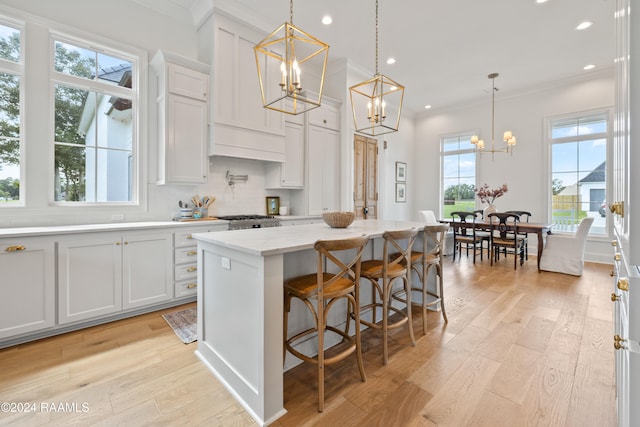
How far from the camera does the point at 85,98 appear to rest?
3.26 metres

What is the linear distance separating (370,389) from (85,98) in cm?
405

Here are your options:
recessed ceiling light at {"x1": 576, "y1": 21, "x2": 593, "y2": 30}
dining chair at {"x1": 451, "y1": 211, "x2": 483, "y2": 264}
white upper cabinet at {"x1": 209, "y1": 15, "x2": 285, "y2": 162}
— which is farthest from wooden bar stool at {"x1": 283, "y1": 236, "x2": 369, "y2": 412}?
recessed ceiling light at {"x1": 576, "y1": 21, "x2": 593, "y2": 30}

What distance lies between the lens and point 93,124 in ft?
10.9

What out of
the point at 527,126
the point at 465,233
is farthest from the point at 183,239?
the point at 527,126

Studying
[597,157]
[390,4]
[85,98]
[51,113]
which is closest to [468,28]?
[390,4]

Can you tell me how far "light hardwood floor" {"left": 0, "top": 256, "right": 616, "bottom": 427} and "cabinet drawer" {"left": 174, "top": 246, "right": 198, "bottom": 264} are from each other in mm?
605

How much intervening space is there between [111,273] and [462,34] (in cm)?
528

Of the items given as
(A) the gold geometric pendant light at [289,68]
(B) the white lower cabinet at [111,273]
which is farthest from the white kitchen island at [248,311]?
(B) the white lower cabinet at [111,273]

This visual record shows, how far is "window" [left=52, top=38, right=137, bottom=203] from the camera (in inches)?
122

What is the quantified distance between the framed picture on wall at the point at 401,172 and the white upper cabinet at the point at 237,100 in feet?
13.2

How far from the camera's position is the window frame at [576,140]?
5266mm

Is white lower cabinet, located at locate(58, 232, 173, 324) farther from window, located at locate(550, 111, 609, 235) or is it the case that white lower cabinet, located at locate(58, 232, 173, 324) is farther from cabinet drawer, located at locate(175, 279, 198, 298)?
A: window, located at locate(550, 111, 609, 235)

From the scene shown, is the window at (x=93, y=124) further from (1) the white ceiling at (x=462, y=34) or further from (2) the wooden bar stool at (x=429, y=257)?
(2) the wooden bar stool at (x=429, y=257)

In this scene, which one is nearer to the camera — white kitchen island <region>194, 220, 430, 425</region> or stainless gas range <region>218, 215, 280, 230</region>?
white kitchen island <region>194, 220, 430, 425</region>
